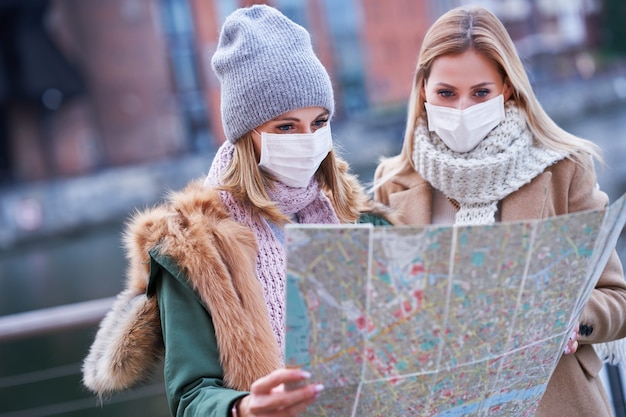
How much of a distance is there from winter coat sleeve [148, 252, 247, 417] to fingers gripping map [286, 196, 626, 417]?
29cm

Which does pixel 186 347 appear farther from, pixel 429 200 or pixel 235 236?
pixel 429 200

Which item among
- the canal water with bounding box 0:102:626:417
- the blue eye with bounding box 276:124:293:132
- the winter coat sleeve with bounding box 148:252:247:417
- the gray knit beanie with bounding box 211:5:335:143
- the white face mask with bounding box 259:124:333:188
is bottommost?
the canal water with bounding box 0:102:626:417

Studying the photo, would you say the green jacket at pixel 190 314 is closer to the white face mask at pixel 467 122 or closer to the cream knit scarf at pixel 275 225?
the cream knit scarf at pixel 275 225

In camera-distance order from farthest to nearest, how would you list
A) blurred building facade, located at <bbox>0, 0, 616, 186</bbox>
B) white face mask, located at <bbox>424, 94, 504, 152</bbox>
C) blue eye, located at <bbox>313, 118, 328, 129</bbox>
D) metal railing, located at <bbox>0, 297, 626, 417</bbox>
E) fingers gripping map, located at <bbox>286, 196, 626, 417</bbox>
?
blurred building facade, located at <bbox>0, 0, 616, 186</bbox> < metal railing, located at <bbox>0, 297, 626, 417</bbox> < white face mask, located at <bbox>424, 94, 504, 152</bbox> < blue eye, located at <bbox>313, 118, 328, 129</bbox> < fingers gripping map, located at <bbox>286, 196, 626, 417</bbox>

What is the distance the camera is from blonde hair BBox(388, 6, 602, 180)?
6.60 ft

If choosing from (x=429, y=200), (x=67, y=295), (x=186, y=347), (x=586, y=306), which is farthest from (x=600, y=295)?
(x=67, y=295)

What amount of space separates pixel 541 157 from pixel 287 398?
111 centimetres

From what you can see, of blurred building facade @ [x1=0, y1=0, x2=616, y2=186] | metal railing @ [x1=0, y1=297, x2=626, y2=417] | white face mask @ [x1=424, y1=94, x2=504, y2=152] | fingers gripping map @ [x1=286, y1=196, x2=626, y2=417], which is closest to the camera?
fingers gripping map @ [x1=286, y1=196, x2=626, y2=417]

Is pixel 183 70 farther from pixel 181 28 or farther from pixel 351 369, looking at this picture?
pixel 351 369

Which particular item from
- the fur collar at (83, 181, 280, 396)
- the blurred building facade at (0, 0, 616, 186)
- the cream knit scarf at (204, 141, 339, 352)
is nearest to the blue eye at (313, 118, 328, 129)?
the cream knit scarf at (204, 141, 339, 352)

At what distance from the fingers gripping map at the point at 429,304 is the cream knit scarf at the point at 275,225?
0.41 metres

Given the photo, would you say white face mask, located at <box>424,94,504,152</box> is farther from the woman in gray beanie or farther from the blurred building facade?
the blurred building facade

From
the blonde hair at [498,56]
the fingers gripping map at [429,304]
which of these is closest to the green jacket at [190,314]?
the fingers gripping map at [429,304]

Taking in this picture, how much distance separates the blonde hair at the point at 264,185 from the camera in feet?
5.42
